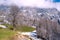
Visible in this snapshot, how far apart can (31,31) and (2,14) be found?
3.26ft

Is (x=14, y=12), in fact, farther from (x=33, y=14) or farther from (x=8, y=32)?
(x=8, y=32)

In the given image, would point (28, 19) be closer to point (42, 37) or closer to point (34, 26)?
point (34, 26)

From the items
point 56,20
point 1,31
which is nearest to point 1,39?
point 1,31

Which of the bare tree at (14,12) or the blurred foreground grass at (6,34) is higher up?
the bare tree at (14,12)

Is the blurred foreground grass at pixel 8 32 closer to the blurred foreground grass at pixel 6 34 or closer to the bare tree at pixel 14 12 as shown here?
the blurred foreground grass at pixel 6 34

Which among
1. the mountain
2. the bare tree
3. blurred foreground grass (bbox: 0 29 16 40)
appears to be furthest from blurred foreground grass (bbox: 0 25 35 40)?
the bare tree

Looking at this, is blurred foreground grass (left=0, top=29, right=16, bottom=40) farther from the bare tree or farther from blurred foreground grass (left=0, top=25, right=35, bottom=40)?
the bare tree

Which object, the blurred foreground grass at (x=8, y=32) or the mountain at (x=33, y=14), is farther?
the mountain at (x=33, y=14)

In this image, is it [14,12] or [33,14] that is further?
[14,12]

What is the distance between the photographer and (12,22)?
18.0ft

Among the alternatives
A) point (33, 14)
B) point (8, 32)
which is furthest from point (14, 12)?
point (8, 32)

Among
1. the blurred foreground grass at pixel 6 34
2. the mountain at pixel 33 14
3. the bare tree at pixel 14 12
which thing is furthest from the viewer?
the bare tree at pixel 14 12

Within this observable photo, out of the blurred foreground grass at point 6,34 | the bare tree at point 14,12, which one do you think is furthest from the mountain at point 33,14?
the blurred foreground grass at point 6,34

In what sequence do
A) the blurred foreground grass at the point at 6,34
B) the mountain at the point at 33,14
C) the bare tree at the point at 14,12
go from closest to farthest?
the blurred foreground grass at the point at 6,34 → the mountain at the point at 33,14 → the bare tree at the point at 14,12
